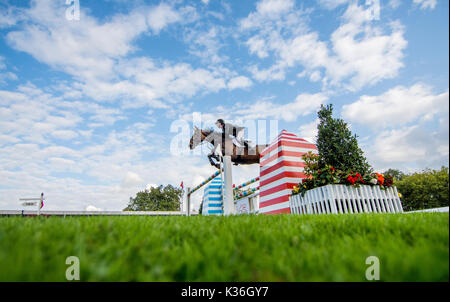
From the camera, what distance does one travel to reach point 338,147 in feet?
22.3

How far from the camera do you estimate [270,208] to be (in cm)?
917

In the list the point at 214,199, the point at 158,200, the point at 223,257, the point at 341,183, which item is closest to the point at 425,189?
the point at 214,199

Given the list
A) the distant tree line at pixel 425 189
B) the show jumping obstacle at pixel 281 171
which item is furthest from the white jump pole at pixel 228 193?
the distant tree line at pixel 425 189

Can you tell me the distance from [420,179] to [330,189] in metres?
35.6

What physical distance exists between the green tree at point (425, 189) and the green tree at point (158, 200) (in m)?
37.4

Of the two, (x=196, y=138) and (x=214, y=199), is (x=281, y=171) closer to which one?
(x=196, y=138)

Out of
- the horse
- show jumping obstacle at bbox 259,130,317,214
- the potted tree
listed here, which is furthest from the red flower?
the horse

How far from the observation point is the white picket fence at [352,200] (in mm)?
5777

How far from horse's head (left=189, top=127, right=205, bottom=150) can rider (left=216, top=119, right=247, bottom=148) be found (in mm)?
933

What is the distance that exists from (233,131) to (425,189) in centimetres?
3243

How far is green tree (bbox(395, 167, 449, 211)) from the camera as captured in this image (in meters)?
28.8

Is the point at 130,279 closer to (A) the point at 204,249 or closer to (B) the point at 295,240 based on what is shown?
(A) the point at 204,249

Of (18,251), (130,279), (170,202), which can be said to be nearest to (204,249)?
(130,279)

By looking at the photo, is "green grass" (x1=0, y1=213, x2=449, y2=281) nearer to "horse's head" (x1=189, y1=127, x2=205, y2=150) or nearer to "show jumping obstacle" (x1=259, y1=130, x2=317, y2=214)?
"show jumping obstacle" (x1=259, y1=130, x2=317, y2=214)
